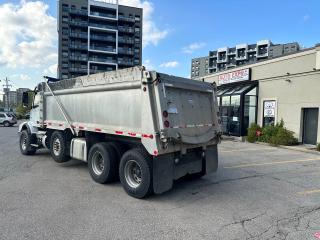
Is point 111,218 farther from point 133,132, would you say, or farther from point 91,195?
point 133,132

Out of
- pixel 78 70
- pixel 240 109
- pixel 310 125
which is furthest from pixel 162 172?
pixel 78 70

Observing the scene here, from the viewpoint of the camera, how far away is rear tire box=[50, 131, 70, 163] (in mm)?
8875

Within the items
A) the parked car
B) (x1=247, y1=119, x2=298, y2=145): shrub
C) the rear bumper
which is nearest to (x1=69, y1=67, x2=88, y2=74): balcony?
the parked car

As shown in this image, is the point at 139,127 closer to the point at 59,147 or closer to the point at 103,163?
the point at 103,163

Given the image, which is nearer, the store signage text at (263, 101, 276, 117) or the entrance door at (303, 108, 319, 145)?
the entrance door at (303, 108, 319, 145)

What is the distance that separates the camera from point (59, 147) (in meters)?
9.11

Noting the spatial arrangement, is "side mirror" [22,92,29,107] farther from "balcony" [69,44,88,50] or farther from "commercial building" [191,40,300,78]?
"commercial building" [191,40,300,78]

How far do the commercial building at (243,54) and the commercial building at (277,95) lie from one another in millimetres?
74257

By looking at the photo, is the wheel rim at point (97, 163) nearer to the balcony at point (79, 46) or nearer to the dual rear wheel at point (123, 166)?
the dual rear wheel at point (123, 166)

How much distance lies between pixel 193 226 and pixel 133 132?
2467mm

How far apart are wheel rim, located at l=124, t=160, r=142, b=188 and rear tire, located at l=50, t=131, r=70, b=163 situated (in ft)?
11.1

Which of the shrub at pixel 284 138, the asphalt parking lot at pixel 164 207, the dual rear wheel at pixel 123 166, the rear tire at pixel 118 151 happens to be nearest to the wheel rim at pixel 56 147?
the dual rear wheel at pixel 123 166

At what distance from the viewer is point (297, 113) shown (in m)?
15.9

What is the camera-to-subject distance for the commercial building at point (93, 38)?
77.2 m
